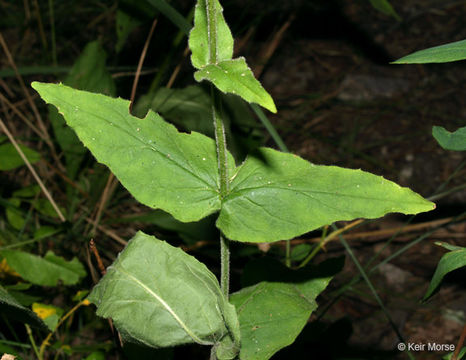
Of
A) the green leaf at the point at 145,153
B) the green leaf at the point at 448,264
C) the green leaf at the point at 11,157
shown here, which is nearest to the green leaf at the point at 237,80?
the green leaf at the point at 145,153

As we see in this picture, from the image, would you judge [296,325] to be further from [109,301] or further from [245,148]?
[245,148]

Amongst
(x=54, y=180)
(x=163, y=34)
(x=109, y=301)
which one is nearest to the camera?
(x=109, y=301)

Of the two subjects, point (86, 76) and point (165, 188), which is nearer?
point (165, 188)

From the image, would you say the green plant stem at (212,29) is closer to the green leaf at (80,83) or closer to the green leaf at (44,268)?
the green leaf at (44,268)

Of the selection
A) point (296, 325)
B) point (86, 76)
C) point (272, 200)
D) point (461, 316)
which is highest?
point (272, 200)

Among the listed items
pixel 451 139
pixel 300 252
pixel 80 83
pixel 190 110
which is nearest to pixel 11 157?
pixel 80 83

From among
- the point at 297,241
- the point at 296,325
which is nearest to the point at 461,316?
the point at 297,241
